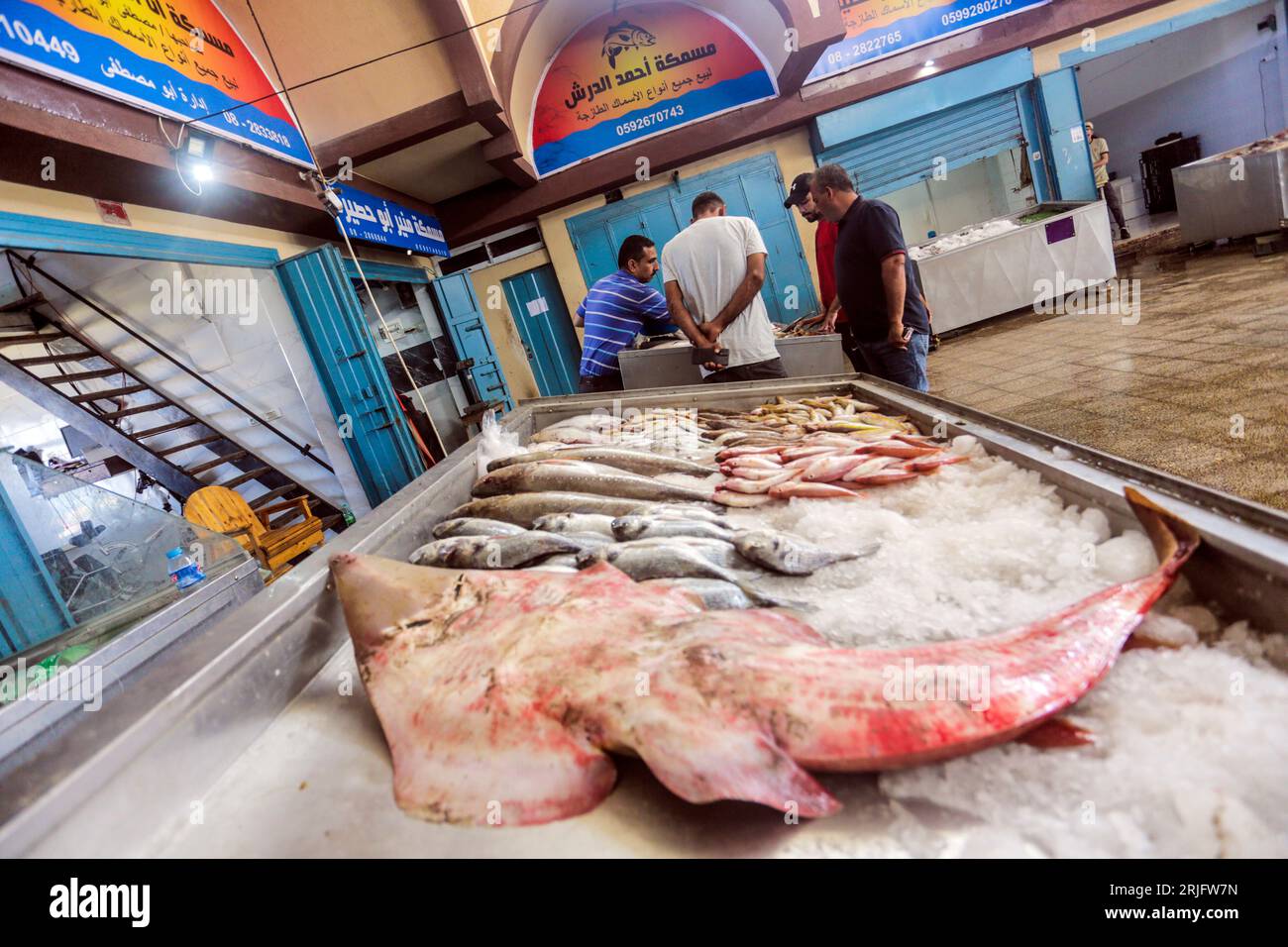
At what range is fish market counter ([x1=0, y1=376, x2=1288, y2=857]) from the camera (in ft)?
3.00

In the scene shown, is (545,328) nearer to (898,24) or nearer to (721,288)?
(898,24)

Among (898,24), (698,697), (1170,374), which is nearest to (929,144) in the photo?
(898,24)

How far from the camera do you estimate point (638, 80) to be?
9.70m

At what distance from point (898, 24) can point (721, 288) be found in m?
8.41

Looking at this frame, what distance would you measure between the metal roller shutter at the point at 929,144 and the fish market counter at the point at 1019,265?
7.14 feet

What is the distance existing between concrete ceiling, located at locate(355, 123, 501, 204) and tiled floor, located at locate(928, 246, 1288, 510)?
6895 millimetres

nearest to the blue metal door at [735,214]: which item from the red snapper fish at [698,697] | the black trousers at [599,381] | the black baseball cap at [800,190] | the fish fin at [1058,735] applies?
the black baseball cap at [800,190]

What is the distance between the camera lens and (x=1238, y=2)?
402 inches

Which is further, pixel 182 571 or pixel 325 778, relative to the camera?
pixel 182 571

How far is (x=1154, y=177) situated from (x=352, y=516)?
20.6m

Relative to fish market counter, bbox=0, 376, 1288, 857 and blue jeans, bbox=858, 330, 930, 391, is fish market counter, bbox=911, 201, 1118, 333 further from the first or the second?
fish market counter, bbox=0, 376, 1288, 857

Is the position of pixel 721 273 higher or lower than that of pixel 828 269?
higher

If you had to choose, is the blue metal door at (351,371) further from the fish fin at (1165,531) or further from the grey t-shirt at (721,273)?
the fish fin at (1165,531)

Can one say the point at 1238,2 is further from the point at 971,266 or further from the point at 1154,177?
the point at 971,266
